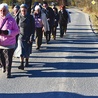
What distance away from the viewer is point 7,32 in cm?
970

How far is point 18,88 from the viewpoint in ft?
29.5

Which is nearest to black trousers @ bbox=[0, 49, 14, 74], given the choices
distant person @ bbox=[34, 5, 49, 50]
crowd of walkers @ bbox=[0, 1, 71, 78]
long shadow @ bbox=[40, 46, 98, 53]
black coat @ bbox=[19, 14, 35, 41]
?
crowd of walkers @ bbox=[0, 1, 71, 78]

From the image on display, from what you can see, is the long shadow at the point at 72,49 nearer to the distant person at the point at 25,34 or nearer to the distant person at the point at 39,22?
the distant person at the point at 39,22

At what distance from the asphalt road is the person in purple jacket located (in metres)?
0.60

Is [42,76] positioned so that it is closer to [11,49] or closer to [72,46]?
[11,49]

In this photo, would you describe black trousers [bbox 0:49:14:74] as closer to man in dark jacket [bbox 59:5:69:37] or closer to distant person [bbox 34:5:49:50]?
distant person [bbox 34:5:49:50]

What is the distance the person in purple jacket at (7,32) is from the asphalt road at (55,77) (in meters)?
0.60

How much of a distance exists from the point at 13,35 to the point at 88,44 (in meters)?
8.67

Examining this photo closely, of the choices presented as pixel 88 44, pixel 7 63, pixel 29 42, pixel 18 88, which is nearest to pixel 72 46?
pixel 88 44

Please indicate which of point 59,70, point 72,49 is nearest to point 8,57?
point 59,70

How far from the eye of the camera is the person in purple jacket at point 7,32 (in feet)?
32.1

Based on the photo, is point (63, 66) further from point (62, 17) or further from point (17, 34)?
point (62, 17)

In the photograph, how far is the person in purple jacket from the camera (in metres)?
9.77

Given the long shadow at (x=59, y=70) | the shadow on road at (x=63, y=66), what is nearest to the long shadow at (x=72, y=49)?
the shadow on road at (x=63, y=66)
